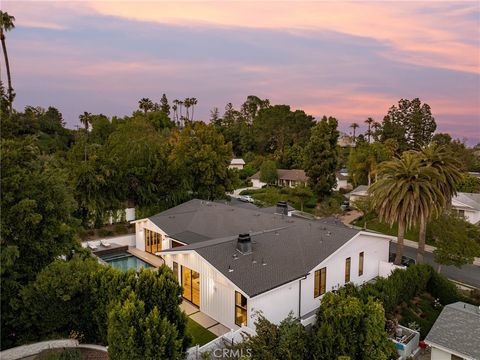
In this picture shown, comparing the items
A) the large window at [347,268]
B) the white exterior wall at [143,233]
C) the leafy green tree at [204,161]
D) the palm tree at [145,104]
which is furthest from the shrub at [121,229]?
the palm tree at [145,104]

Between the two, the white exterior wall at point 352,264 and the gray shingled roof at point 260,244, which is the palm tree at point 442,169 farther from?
the gray shingled roof at point 260,244

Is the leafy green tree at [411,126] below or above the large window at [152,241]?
above

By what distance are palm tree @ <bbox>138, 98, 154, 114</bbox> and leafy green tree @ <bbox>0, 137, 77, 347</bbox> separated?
87.9 metres

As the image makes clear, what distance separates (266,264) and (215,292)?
2.98 metres

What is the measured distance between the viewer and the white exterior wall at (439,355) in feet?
50.9

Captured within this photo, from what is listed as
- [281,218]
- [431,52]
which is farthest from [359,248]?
[431,52]

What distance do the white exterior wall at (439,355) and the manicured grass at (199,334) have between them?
1052 cm

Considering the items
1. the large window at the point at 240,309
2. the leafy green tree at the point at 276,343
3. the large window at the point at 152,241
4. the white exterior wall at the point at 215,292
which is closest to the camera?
the leafy green tree at the point at 276,343

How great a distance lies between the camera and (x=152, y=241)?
27547mm

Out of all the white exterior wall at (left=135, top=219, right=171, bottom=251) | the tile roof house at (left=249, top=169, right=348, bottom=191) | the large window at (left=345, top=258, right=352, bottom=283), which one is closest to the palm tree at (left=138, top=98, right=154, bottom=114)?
the tile roof house at (left=249, top=169, right=348, bottom=191)

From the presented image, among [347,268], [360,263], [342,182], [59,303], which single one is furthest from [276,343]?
[342,182]

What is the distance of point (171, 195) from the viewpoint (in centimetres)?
3675

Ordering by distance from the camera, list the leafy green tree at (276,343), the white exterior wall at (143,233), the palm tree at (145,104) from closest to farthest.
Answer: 1. the leafy green tree at (276,343)
2. the white exterior wall at (143,233)
3. the palm tree at (145,104)

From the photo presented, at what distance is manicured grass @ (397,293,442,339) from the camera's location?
2019 cm
